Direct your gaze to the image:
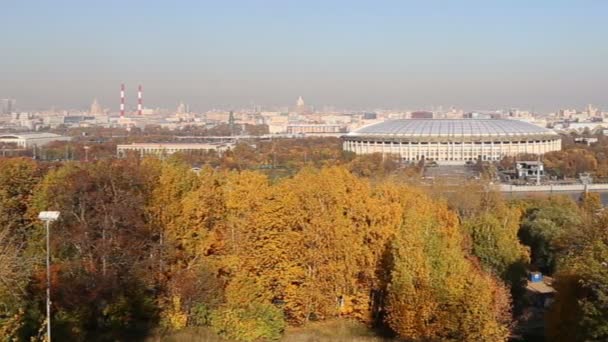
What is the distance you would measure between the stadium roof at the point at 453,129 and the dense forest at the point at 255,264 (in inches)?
1437

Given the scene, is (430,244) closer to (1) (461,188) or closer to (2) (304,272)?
(2) (304,272)

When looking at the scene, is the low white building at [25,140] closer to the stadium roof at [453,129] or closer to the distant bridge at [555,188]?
the stadium roof at [453,129]

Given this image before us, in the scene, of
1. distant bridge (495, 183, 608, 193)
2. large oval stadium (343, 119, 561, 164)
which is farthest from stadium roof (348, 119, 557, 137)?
distant bridge (495, 183, 608, 193)

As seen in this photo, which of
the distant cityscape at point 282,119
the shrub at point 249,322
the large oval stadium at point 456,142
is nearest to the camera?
the shrub at point 249,322

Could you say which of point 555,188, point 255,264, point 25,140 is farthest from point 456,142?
Result: point 255,264

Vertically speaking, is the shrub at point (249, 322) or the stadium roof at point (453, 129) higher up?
the stadium roof at point (453, 129)

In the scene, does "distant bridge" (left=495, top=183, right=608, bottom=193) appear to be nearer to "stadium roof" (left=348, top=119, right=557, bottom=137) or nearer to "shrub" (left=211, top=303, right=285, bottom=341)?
"stadium roof" (left=348, top=119, right=557, bottom=137)

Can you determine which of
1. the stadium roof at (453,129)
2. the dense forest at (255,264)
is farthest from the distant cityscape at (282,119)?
the dense forest at (255,264)

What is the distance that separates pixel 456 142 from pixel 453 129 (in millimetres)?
2079

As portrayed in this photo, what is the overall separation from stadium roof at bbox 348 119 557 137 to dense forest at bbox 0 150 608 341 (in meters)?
36.5

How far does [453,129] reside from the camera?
49.0 metres

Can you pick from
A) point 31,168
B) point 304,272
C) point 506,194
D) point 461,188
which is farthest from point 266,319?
point 506,194

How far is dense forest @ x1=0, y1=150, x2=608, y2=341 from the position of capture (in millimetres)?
9102

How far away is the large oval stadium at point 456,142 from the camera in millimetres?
47156
